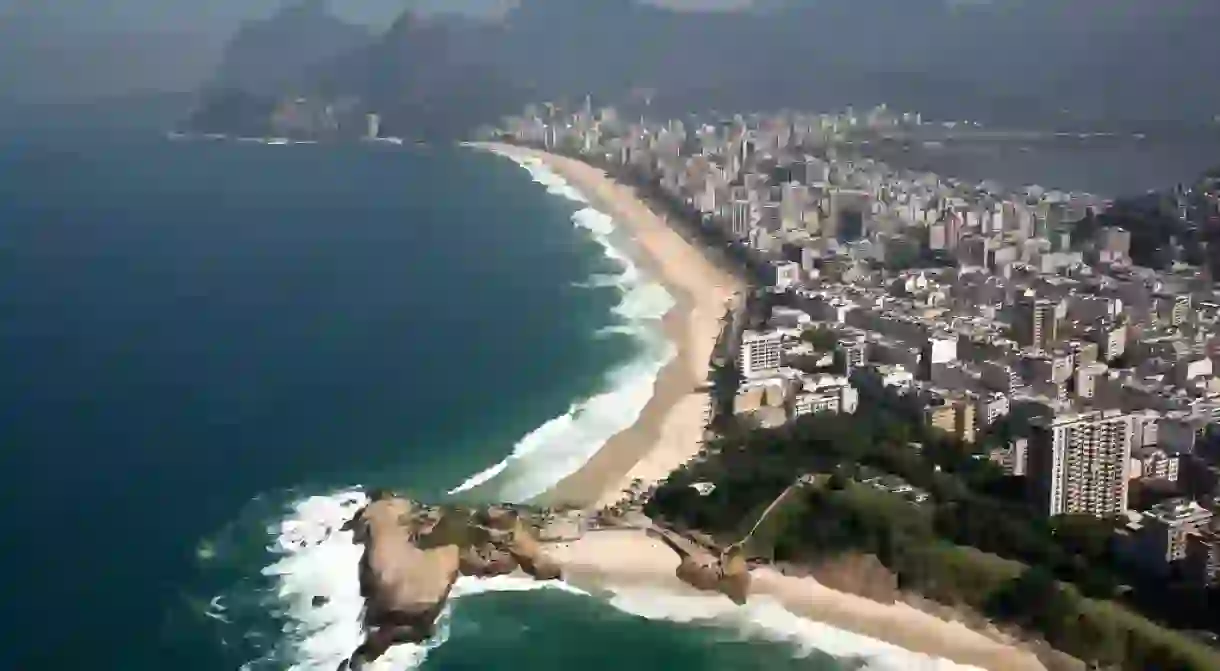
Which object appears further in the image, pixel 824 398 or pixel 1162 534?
pixel 824 398

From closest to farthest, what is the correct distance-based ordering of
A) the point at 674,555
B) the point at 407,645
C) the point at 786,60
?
the point at 407,645
the point at 674,555
the point at 786,60

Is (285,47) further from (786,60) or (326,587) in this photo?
(326,587)

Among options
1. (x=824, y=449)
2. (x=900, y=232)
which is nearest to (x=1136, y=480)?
(x=824, y=449)

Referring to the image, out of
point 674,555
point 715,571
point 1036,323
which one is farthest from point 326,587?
point 1036,323

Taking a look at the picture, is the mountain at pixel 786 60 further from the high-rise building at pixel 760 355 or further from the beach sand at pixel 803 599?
the beach sand at pixel 803 599

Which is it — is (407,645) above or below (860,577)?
below

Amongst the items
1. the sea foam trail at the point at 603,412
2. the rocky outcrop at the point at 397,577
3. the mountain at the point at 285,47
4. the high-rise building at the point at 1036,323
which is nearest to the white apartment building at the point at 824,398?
the sea foam trail at the point at 603,412

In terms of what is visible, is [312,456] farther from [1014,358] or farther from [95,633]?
[1014,358]

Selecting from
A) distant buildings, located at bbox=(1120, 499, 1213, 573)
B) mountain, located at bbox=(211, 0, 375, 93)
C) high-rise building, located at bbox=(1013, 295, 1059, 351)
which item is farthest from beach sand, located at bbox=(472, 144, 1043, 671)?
mountain, located at bbox=(211, 0, 375, 93)
